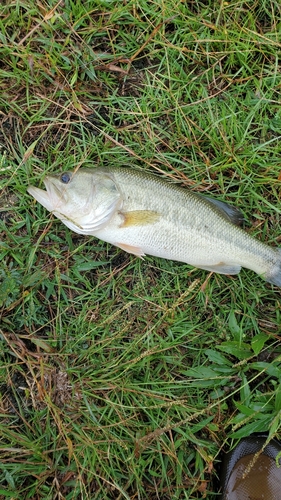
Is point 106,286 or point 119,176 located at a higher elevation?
point 119,176

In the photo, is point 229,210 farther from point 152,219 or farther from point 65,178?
point 65,178

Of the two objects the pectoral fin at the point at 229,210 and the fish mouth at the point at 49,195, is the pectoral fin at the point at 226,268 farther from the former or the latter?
the fish mouth at the point at 49,195

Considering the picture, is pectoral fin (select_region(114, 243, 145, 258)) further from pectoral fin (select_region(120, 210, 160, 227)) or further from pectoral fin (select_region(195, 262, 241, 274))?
pectoral fin (select_region(195, 262, 241, 274))

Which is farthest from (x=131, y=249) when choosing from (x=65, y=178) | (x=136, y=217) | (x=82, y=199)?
(x=65, y=178)

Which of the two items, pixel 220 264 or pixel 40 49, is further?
pixel 40 49

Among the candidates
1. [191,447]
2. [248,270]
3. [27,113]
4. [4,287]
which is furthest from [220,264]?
[27,113]

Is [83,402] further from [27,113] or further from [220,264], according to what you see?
[27,113]

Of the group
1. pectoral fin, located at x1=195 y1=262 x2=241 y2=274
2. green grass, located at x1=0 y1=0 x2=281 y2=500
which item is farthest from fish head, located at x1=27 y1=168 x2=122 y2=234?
pectoral fin, located at x1=195 y1=262 x2=241 y2=274
